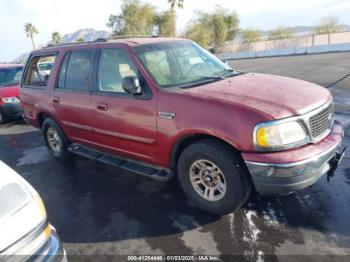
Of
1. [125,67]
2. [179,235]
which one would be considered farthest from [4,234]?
[125,67]

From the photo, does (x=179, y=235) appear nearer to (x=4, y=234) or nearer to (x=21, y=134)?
(x=4, y=234)

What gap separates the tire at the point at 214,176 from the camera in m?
3.15

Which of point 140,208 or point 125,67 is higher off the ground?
point 125,67

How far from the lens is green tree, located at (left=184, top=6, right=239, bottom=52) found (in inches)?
1757

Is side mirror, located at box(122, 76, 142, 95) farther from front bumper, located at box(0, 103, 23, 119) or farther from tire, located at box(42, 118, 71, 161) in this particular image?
front bumper, located at box(0, 103, 23, 119)

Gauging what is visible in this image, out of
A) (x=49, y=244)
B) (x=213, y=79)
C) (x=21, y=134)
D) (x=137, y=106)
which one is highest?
(x=213, y=79)

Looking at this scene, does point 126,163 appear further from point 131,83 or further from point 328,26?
point 328,26

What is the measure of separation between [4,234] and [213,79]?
2764mm

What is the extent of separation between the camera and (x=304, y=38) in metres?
35.4

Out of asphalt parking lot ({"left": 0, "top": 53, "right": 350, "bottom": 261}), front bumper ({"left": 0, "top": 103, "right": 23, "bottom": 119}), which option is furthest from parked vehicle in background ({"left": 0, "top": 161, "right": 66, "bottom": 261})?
front bumper ({"left": 0, "top": 103, "right": 23, "bottom": 119})

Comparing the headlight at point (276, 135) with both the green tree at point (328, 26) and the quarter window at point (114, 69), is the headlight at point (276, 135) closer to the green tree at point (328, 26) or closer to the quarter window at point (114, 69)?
the quarter window at point (114, 69)

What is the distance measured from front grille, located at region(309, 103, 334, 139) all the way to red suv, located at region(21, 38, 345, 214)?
0.01 m

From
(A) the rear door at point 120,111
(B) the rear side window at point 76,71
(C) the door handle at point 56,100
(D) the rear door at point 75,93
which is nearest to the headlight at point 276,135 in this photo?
(A) the rear door at point 120,111

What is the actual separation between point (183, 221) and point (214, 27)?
148 ft
